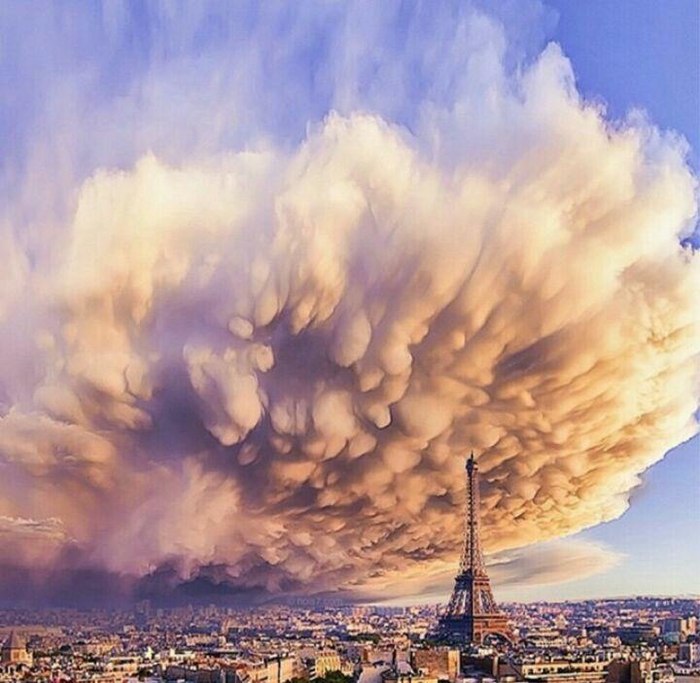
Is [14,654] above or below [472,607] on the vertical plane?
below

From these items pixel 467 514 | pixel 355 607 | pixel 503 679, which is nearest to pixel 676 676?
pixel 503 679

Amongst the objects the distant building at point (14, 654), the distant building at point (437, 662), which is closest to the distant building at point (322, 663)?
the distant building at point (437, 662)

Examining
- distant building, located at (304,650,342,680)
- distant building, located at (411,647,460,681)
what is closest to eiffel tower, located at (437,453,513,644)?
distant building, located at (411,647,460,681)

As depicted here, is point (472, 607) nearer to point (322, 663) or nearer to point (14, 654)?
point (322, 663)

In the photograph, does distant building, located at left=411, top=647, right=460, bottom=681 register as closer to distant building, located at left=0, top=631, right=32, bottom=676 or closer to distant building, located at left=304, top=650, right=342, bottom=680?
distant building, located at left=304, top=650, right=342, bottom=680

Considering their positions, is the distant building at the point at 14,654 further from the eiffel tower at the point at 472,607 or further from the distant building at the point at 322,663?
the eiffel tower at the point at 472,607

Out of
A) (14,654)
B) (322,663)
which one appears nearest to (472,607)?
(322,663)

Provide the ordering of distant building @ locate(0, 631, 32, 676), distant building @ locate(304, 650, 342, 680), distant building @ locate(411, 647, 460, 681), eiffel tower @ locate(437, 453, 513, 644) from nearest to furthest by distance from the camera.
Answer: distant building @ locate(411, 647, 460, 681) < distant building @ locate(0, 631, 32, 676) < distant building @ locate(304, 650, 342, 680) < eiffel tower @ locate(437, 453, 513, 644)

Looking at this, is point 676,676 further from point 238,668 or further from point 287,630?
point 287,630
